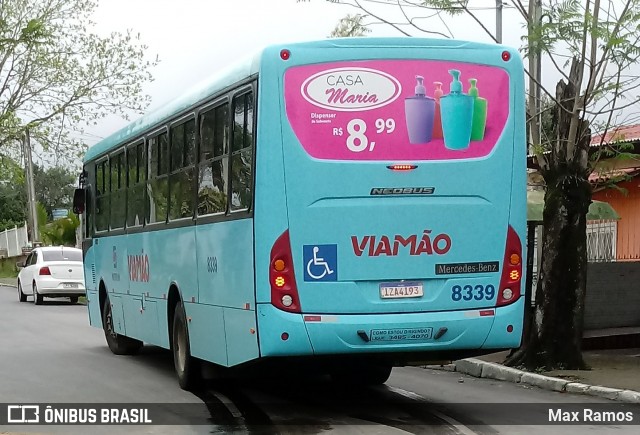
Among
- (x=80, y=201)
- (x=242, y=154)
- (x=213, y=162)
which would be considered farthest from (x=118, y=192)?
(x=242, y=154)

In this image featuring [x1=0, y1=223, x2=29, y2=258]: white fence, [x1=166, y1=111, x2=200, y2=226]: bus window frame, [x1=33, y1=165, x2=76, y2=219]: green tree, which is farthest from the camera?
[x1=33, y1=165, x2=76, y2=219]: green tree

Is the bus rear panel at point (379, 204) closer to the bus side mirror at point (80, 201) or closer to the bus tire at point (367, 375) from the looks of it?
the bus tire at point (367, 375)

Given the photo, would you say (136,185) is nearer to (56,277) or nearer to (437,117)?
(437,117)

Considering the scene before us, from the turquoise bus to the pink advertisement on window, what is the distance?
0.5 inches

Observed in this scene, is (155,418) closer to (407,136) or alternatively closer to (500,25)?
(407,136)

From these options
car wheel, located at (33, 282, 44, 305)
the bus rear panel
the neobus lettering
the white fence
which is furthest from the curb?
the white fence

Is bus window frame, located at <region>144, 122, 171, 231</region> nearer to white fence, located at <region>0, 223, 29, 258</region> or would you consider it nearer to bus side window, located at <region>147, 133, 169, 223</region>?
bus side window, located at <region>147, 133, 169, 223</region>

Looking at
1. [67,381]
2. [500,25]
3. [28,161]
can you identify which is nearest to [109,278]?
[67,381]

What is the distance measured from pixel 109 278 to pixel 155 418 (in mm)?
6412

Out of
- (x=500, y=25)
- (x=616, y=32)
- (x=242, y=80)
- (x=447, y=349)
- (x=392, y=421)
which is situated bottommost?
(x=392, y=421)

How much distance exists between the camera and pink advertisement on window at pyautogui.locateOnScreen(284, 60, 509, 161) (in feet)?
30.9

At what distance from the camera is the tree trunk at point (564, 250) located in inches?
549

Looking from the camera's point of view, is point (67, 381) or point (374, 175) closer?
point (374, 175)

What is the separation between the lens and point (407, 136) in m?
9.53
